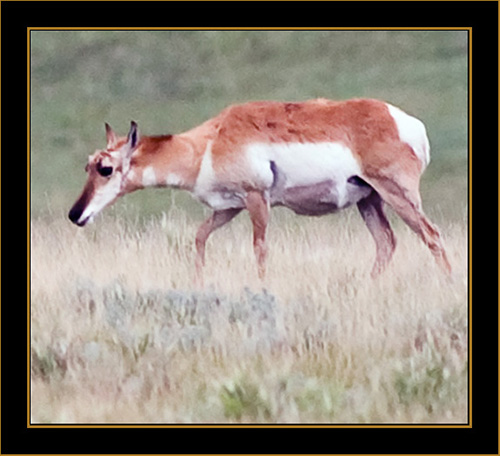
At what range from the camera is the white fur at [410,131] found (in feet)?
34.8

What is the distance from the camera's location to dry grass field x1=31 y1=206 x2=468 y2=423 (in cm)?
773

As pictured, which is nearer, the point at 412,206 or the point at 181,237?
the point at 412,206

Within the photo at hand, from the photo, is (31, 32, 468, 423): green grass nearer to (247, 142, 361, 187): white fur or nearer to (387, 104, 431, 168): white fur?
(247, 142, 361, 187): white fur

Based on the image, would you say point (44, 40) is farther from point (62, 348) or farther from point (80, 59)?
point (62, 348)

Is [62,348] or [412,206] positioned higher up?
[412,206]

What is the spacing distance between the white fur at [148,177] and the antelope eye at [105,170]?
1.02 feet

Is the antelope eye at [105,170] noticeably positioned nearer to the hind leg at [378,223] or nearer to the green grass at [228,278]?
the green grass at [228,278]

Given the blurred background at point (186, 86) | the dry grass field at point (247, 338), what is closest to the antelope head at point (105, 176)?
the dry grass field at point (247, 338)

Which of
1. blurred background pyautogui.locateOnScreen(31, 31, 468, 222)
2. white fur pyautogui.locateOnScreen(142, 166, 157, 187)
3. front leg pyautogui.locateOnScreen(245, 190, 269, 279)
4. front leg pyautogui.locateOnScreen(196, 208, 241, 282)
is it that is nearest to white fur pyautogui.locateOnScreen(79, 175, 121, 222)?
white fur pyautogui.locateOnScreen(142, 166, 157, 187)

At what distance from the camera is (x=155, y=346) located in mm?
8422

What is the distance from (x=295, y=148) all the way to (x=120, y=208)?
10.7 feet

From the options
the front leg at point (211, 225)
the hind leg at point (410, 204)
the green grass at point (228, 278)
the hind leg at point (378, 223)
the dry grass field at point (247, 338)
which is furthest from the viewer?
the hind leg at point (378, 223)

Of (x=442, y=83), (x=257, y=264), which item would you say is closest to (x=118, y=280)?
(x=257, y=264)

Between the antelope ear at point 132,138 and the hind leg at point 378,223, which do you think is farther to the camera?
the hind leg at point 378,223
